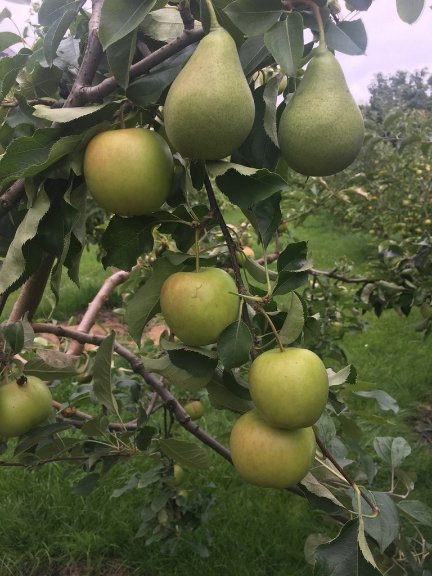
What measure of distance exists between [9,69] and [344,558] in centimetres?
93

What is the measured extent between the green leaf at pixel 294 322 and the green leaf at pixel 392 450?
80 centimetres

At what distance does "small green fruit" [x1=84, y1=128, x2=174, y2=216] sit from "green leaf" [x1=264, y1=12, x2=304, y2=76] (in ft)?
0.65

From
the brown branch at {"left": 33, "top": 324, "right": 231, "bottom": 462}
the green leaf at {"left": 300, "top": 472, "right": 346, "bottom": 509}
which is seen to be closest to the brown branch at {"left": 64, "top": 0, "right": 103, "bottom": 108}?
the green leaf at {"left": 300, "top": 472, "right": 346, "bottom": 509}

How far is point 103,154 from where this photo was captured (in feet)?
2.48

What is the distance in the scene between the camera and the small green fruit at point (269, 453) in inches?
31.4

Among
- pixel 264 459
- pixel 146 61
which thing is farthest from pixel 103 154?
pixel 264 459

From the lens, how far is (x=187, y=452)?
116 centimetres

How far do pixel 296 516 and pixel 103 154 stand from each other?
2262 millimetres

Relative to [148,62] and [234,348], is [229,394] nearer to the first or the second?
[234,348]

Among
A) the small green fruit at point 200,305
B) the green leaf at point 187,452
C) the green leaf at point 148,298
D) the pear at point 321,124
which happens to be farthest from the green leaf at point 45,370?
the pear at point 321,124

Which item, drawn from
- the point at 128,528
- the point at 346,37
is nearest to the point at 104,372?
the point at 346,37

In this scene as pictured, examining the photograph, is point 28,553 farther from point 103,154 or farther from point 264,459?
point 103,154

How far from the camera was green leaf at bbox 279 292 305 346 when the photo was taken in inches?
32.5

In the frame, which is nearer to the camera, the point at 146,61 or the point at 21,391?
the point at 146,61
